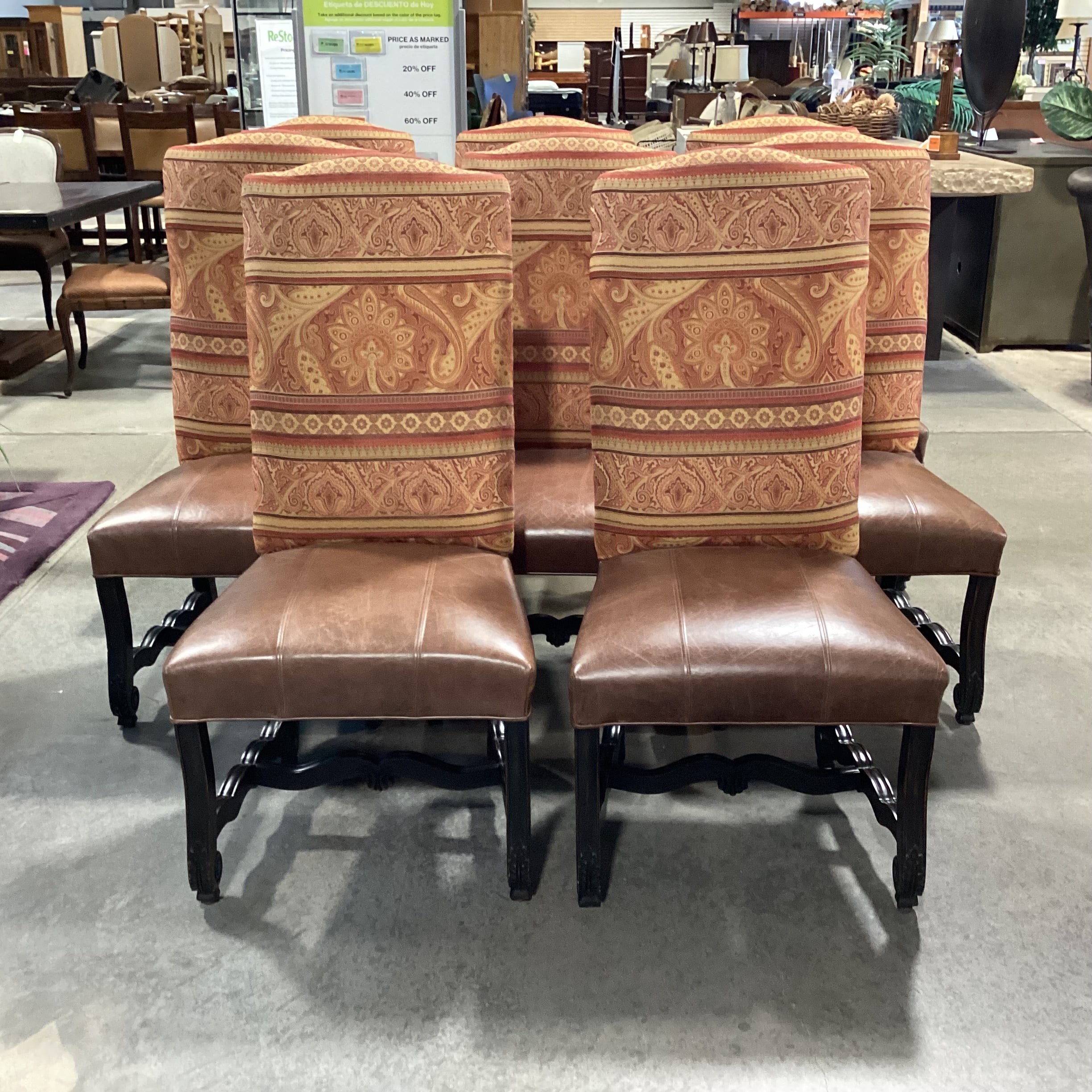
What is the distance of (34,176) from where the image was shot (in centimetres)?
512

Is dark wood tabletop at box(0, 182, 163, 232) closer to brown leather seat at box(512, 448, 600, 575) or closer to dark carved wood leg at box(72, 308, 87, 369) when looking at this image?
dark carved wood leg at box(72, 308, 87, 369)

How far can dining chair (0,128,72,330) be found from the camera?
493 centimetres

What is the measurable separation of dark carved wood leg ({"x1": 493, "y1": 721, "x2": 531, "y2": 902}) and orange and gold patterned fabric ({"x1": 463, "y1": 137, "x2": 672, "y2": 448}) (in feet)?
2.95

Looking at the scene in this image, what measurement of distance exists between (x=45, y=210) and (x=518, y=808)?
3527mm

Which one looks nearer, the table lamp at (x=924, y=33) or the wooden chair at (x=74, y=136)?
the table lamp at (x=924, y=33)

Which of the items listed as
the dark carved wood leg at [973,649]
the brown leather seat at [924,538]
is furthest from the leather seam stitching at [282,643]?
the dark carved wood leg at [973,649]

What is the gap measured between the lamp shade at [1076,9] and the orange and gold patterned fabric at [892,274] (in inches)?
128

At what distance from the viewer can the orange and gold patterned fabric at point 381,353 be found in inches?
71.7

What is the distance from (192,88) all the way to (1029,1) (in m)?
7.97

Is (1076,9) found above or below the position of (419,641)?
above

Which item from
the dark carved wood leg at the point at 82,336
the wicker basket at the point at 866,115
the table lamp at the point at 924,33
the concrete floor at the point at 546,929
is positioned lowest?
the concrete floor at the point at 546,929

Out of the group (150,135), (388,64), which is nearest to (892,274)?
(388,64)

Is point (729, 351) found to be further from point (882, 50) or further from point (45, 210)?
point (882, 50)

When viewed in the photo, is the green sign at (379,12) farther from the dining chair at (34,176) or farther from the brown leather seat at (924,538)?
the brown leather seat at (924,538)
